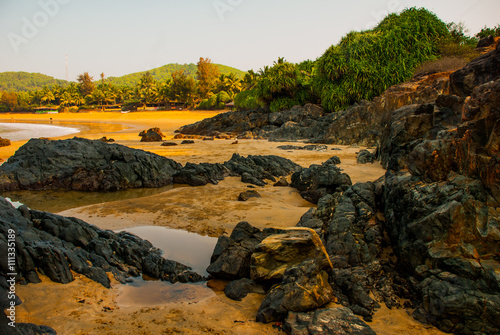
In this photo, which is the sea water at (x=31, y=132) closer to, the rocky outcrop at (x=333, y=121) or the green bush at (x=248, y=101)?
the rocky outcrop at (x=333, y=121)

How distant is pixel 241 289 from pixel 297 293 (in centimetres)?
88

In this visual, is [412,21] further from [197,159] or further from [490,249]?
[490,249]

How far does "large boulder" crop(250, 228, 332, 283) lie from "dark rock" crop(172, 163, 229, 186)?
5.78 meters

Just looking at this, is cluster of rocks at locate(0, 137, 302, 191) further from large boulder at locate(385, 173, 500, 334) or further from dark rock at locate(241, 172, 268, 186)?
large boulder at locate(385, 173, 500, 334)

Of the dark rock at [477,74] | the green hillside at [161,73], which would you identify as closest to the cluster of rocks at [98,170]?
the dark rock at [477,74]

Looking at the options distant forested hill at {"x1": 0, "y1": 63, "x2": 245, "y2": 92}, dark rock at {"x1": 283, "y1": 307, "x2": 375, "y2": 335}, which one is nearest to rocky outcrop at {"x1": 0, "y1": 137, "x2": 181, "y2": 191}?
dark rock at {"x1": 283, "y1": 307, "x2": 375, "y2": 335}

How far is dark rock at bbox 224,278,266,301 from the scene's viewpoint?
388 centimetres

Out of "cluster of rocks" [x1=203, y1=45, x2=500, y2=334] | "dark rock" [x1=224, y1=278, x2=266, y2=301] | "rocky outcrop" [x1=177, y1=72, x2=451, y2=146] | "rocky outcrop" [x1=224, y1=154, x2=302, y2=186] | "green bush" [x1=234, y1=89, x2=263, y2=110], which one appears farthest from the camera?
"green bush" [x1=234, y1=89, x2=263, y2=110]

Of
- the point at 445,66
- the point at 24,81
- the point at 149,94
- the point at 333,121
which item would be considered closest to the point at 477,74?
the point at 445,66

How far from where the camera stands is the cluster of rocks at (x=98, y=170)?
9359 mm

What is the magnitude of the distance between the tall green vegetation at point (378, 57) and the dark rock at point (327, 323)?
77.1ft

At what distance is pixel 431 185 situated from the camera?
4.28 metres

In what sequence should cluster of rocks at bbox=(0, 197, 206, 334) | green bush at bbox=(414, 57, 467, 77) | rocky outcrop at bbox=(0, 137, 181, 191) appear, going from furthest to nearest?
1. green bush at bbox=(414, 57, 467, 77)
2. rocky outcrop at bbox=(0, 137, 181, 191)
3. cluster of rocks at bbox=(0, 197, 206, 334)

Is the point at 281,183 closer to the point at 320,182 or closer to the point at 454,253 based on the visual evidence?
the point at 320,182
